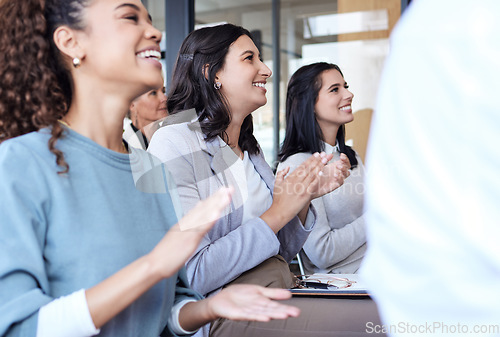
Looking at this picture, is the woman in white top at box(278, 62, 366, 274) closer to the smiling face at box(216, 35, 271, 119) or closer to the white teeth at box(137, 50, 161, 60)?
the smiling face at box(216, 35, 271, 119)

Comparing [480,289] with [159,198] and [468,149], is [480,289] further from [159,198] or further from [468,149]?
[159,198]

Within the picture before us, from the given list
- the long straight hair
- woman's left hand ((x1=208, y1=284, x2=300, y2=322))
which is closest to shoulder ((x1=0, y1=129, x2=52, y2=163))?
woman's left hand ((x1=208, y1=284, x2=300, y2=322))

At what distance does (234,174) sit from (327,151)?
0.99 metres

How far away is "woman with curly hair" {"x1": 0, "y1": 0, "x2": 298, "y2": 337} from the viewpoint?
0.87 metres

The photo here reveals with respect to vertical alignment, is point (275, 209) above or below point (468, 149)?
below

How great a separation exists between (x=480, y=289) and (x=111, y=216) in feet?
2.63

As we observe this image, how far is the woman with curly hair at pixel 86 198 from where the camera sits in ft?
2.86

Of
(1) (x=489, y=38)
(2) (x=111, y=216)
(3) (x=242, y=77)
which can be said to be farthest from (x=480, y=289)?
(3) (x=242, y=77)

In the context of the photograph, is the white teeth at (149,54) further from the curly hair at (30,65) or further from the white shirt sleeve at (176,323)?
the white shirt sleeve at (176,323)

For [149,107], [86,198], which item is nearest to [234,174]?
[86,198]

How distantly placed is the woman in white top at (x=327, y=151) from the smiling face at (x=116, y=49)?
1307mm

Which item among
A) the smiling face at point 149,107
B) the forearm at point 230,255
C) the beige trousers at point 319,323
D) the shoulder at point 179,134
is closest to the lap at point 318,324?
the beige trousers at point 319,323

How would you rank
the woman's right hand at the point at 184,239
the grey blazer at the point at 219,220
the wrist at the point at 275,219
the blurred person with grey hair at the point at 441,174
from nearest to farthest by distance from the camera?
the blurred person with grey hair at the point at 441,174 < the woman's right hand at the point at 184,239 < the grey blazer at the point at 219,220 < the wrist at the point at 275,219

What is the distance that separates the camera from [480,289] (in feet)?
1.29
